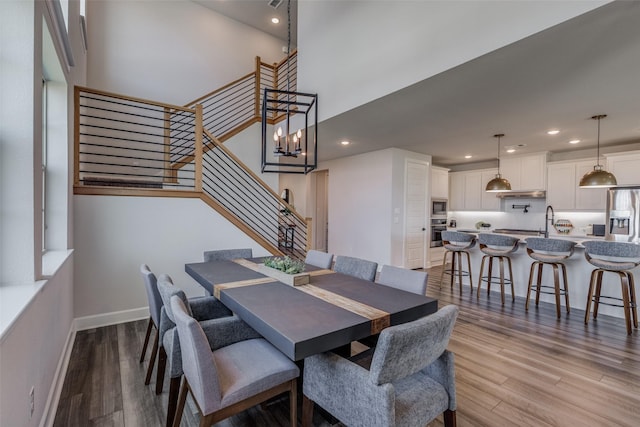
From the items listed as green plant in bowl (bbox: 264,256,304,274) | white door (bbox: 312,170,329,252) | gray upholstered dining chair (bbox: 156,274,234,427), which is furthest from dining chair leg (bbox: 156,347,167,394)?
white door (bbox: 312,170,329,252)

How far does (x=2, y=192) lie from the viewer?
1469mm

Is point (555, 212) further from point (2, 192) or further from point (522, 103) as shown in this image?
point (2, 192)

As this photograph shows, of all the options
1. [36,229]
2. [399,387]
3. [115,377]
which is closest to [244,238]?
[115,377]

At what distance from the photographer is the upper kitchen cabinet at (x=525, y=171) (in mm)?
6148

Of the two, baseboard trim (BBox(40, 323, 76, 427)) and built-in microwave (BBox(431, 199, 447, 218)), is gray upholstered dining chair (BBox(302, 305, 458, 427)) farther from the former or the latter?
built-in microwave (BBox(431, 199, 447, 218))

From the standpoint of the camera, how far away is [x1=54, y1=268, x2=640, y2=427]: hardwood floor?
187cm

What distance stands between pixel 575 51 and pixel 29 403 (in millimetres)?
4129

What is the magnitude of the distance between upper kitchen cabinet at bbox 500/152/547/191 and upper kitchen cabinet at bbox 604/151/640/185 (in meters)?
1.07

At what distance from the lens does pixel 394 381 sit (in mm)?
1229

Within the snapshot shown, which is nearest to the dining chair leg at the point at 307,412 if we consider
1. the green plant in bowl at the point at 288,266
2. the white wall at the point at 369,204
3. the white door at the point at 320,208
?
the green plant in bowl at the point at 288,266

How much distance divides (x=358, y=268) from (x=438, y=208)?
5.28 m

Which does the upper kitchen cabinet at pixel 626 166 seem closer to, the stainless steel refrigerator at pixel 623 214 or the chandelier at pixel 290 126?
the stainless steel refrigerator at pixel 623 214

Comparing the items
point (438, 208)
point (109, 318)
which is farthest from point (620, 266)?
point (109, 318)

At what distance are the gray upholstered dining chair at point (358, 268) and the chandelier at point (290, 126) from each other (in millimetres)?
1065
